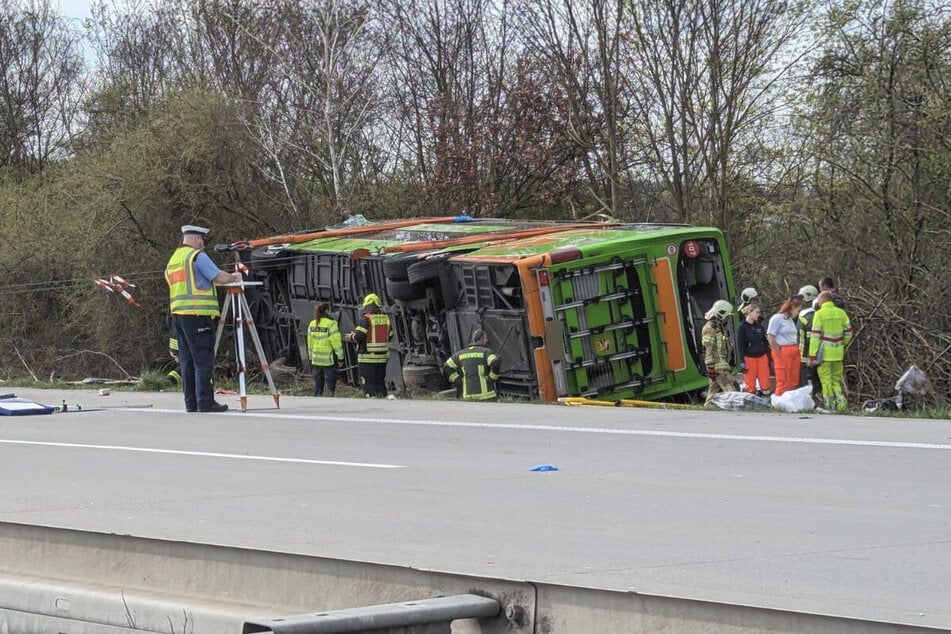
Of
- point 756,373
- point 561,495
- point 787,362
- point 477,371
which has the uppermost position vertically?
point 561,495

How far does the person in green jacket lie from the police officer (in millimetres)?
5304

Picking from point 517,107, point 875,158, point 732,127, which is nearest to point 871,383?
point 875,158

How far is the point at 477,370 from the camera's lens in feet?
55.9

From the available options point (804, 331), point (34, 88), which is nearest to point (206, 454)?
point (804, 331)

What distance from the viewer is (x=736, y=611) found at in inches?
159

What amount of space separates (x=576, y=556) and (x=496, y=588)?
1.16 meters

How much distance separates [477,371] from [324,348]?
3324mm

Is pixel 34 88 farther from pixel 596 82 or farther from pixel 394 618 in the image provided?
pixel 394 618

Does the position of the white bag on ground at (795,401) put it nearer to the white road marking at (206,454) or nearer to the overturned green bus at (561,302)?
the overturned green bus at (561,302)

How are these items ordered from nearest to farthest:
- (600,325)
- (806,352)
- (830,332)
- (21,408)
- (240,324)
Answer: (240,324)
(21,408)
(600,325)
(830,332)
(806,352)

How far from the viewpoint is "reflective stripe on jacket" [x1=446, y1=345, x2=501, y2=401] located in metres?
16.9

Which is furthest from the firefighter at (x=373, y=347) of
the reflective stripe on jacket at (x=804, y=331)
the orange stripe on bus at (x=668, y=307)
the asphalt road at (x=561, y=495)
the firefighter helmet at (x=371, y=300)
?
the asphalt road at (x=561, y=495)

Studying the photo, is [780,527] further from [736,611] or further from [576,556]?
[736,611]

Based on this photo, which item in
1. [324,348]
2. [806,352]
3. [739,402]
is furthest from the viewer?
[324,348]
